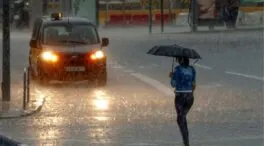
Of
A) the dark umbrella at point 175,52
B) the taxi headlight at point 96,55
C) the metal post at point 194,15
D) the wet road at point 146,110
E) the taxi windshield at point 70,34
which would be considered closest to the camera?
the dark umbrella at point 175,52

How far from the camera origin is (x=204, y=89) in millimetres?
20500

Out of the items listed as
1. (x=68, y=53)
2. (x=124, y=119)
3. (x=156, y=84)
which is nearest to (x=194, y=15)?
(x=156, y=84)

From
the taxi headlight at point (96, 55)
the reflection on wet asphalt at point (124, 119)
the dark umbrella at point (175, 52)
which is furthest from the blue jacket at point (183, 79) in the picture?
the taxi headlight at point (96, 55)

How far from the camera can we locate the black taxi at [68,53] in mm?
22062

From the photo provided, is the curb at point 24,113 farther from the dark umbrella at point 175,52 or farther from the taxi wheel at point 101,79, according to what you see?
the taxi wheel at point 101,79

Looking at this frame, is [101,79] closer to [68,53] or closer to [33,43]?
[68,53]

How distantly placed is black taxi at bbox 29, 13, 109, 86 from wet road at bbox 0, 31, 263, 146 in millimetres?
434

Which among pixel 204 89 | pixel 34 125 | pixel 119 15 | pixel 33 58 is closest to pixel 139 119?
pixel 34 125

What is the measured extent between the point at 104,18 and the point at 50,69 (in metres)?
40.7

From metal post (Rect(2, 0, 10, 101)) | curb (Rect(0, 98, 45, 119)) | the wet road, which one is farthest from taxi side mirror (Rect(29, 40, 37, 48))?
curb (Rect(0, 98, 45, 119))

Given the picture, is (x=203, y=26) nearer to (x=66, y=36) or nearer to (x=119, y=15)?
(x=119, y=15)

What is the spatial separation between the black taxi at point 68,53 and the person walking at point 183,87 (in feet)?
33.3

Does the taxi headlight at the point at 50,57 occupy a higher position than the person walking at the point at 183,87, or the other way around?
the person walking at the point at 183,87

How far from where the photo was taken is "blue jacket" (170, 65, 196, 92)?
38.9ft
